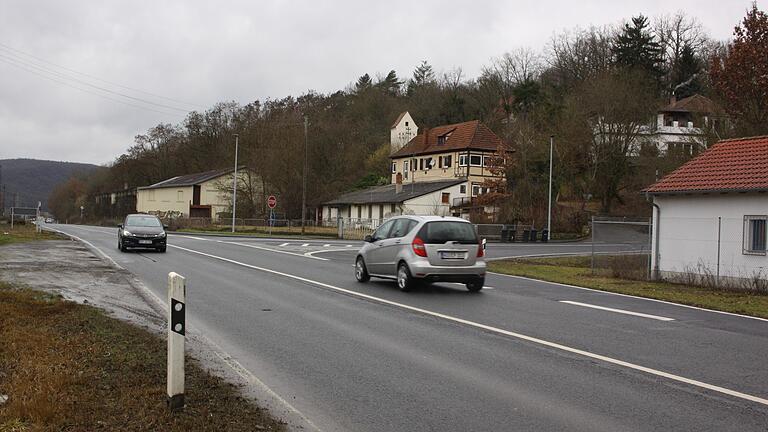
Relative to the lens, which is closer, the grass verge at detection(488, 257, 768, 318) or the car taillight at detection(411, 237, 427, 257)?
the grass verge at detection(488, 257, 768, 318)

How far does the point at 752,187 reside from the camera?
750 inches

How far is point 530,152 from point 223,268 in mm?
42729

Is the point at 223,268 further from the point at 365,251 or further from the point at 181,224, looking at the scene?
the point at 181,224

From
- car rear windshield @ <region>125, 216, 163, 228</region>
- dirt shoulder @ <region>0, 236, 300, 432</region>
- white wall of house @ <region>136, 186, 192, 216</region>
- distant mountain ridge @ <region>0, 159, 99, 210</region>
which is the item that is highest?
distant mountain ridge @ <region>0, 159, 99, 210</region>

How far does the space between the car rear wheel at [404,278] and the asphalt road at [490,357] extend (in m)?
0.34

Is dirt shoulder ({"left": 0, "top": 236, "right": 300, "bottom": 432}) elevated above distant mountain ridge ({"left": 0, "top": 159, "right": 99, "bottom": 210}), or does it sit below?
below

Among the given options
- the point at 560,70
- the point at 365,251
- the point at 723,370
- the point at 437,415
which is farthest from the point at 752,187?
the point at 560,70

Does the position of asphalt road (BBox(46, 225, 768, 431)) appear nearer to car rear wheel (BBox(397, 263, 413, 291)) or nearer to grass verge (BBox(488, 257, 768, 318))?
car rear wheel (BBox(397, 263, 413, 291))

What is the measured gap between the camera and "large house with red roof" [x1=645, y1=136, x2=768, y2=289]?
19.3 metres

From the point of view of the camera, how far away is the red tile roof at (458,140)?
70000mm

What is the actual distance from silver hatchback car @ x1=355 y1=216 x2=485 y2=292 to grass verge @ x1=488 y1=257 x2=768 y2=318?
14.3ft

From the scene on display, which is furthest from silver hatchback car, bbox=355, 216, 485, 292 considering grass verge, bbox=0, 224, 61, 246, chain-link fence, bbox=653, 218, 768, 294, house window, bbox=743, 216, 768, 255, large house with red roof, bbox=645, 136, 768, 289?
grass verge, bbox=0, 224, 61, 246

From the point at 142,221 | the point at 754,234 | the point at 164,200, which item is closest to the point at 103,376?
the point at 754,234

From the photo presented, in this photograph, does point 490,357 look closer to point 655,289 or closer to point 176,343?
point 176,343
